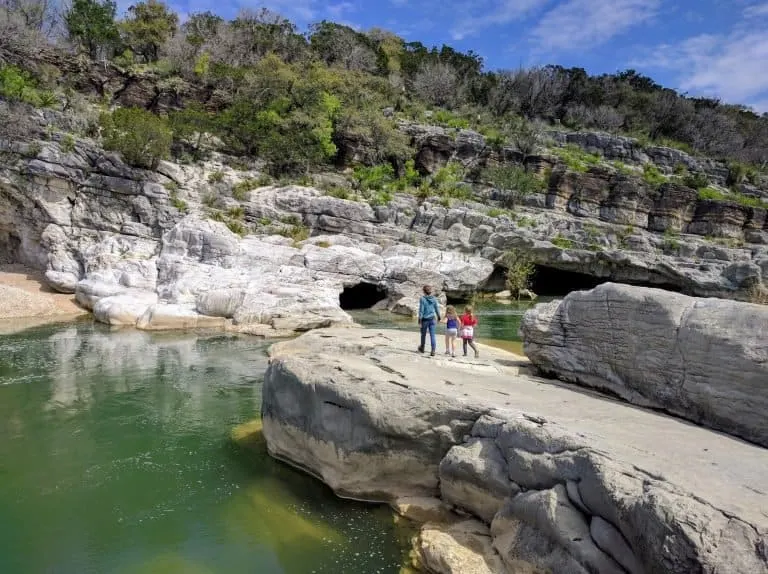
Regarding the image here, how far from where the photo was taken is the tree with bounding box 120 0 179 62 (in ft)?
173

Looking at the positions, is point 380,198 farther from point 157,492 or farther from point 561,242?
point 157,492

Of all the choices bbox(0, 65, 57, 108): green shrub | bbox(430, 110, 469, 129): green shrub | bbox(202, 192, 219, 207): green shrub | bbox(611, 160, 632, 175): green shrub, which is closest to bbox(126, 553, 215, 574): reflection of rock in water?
bbox(202, 192, 219, 207): green shrub

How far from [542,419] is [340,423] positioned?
11.3 feet

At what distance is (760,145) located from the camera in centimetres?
7006

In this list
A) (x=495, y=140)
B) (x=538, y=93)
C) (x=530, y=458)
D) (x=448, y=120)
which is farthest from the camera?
(x=538, y=93)

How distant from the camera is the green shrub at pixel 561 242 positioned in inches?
1537

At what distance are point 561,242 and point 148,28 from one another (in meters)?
48.6

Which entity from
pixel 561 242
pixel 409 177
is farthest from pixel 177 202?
pixel 561 242

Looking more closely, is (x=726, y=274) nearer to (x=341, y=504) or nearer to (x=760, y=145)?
(x=341, y=504)

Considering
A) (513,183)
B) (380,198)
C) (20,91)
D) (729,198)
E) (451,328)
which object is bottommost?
(451,328)

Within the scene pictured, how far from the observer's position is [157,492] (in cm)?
860

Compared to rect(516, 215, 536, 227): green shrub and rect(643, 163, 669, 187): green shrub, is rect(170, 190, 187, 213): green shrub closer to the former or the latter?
rect(516, 215, 536, 227): green shrub

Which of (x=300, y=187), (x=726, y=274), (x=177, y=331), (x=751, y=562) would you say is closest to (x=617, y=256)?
(x=726, y=274)

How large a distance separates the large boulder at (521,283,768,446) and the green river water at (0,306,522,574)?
192 inches
